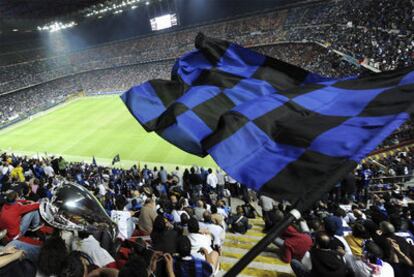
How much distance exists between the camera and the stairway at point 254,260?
15.9 ft

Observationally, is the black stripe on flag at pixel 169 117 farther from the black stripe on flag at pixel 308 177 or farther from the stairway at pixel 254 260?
the stairway at pixel 254 260

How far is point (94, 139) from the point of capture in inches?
1044

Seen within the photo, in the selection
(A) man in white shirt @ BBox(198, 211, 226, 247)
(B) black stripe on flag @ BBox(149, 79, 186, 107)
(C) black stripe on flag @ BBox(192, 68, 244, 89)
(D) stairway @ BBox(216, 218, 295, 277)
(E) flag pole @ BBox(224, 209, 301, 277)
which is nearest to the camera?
(E) flag pole @ BBox(224, 209, 301, 277)

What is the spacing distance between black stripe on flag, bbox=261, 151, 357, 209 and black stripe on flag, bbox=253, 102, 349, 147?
245mm

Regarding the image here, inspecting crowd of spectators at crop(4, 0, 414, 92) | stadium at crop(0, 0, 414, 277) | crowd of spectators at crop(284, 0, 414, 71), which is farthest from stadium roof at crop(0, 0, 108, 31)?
stadium at crop(0, 0, 414, 277)

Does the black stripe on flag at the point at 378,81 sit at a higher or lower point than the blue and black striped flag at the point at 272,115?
higher

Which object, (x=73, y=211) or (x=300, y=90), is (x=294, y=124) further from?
(x=73, y=211)

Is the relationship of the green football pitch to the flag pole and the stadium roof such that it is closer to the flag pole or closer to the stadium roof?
the stadium roof

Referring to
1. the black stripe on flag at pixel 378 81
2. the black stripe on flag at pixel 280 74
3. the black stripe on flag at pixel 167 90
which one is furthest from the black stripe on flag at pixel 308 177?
the black stripe on flag at pixel 167 90

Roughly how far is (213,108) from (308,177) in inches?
66.8

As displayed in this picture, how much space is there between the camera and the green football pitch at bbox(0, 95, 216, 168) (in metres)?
21.2

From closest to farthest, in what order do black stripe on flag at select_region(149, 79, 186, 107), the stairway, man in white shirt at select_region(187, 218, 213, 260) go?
man in white shirt at select_region(187, 218, 213, 260)
black stripe on flag at select_region(149, 79, 186, 107)
the stairway

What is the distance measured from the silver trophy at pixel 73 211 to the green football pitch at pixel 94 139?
47.3 ft

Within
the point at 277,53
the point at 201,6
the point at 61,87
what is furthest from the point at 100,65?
the point at 277,53
